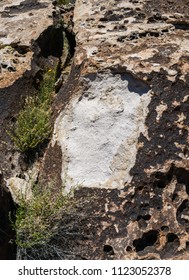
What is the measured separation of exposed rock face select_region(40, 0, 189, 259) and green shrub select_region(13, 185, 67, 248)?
150 mm

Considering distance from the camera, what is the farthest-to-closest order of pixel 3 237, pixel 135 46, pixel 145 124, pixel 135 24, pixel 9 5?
pixel 9 5 < pixel 135 24 < pixel 135 46 < pixel 145 124 < pixel 3 237

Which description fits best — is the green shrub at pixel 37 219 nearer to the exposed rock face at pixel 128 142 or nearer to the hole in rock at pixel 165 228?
the exposed rock face at pixel 128 142

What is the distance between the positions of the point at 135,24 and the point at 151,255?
10.1 ft

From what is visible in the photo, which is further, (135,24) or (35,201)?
(135,24)

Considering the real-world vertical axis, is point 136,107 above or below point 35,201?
above

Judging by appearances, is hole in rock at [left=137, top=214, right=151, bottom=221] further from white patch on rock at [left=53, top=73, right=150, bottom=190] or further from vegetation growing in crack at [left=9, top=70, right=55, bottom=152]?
vegetation growing in crack at [left=9, top=70, right=55, bottom=152]

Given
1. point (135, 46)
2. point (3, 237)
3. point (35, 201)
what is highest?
point (135, 46)

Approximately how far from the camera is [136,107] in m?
5.17

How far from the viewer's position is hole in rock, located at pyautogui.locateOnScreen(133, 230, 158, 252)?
442cm

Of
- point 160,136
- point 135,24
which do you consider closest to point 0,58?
point 135,24

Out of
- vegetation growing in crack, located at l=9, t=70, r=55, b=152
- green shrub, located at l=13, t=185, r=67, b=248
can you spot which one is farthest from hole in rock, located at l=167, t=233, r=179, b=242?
vegetation growing in crack, located at l=9, t=70, r=55, b=152

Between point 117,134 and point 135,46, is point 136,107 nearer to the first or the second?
point 117,134

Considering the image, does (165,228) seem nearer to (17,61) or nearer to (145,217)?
(145,217)

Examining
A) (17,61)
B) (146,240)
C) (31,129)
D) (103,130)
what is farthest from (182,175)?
(17,61)
